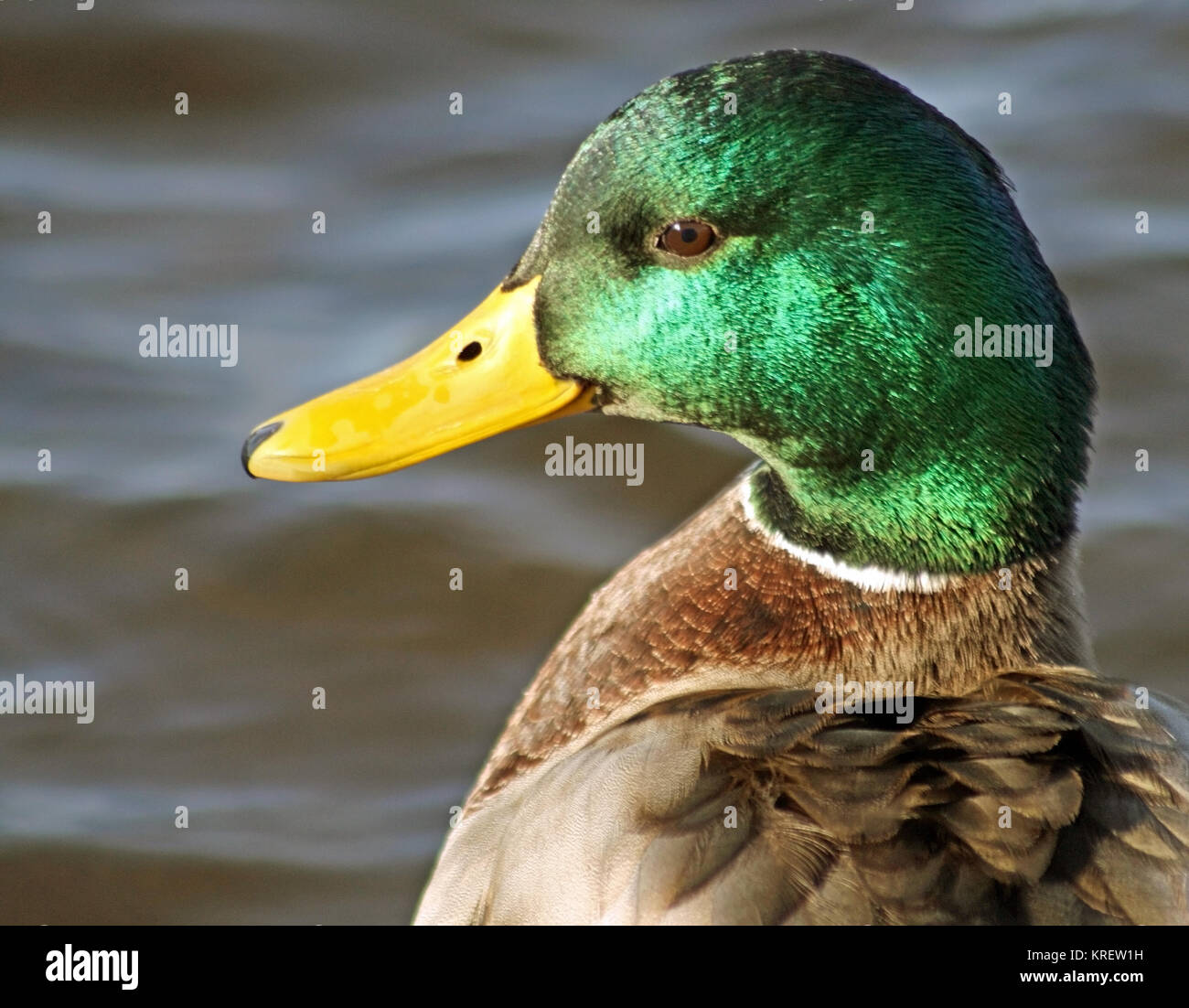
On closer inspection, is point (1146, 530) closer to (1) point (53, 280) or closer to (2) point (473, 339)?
(2) point (473, 339)

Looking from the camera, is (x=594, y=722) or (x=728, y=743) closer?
(x=728, y=743)

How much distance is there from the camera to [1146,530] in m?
4.64

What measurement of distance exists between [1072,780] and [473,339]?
1223 millimetres

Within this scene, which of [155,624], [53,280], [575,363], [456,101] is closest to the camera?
[575,363]

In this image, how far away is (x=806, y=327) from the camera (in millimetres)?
2691

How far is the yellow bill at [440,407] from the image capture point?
2.88m

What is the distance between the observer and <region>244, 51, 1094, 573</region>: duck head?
2609mm
